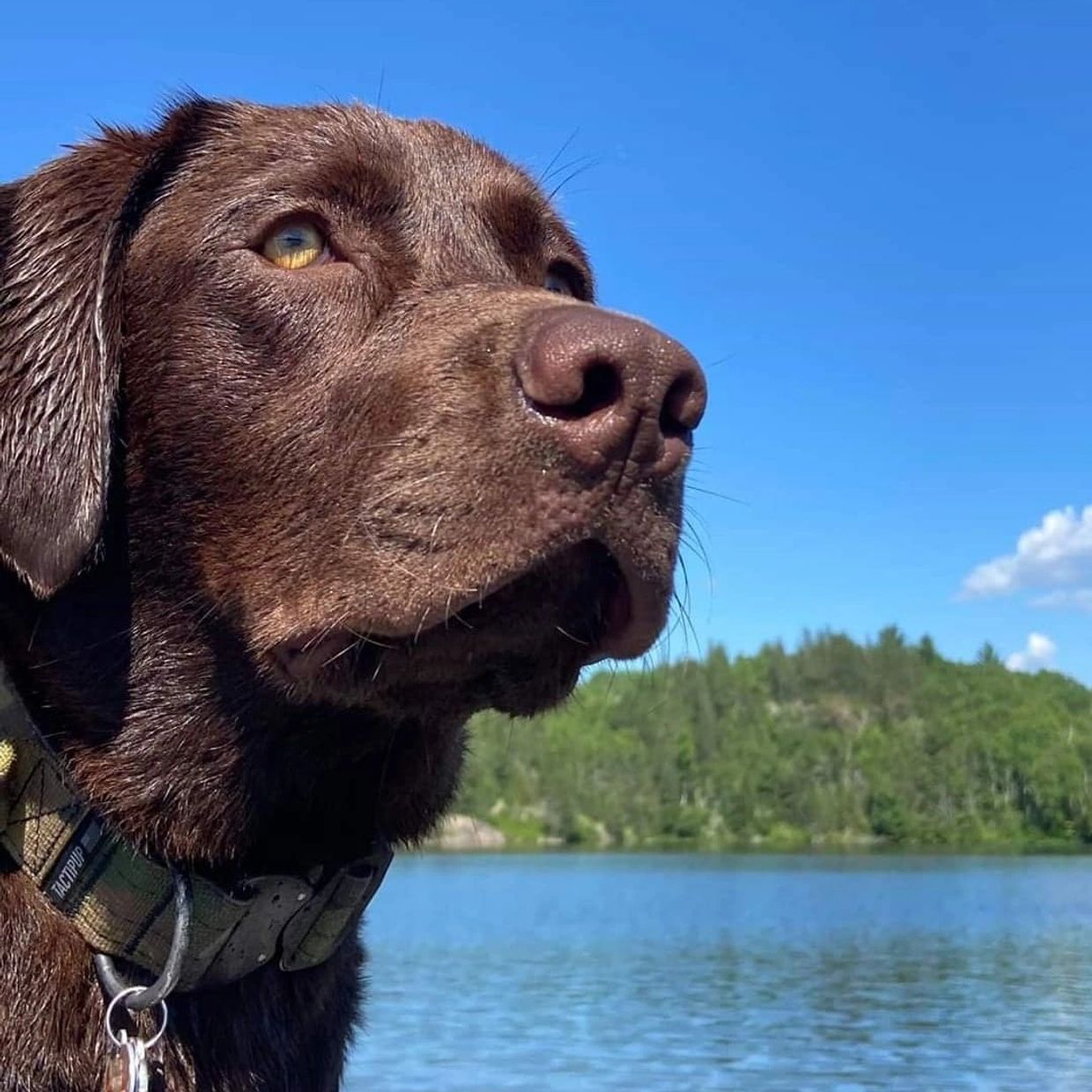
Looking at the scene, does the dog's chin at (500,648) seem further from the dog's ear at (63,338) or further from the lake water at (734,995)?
the lake water at (734,995)

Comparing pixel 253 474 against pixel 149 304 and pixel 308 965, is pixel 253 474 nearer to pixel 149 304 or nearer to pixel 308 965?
pixel 149 304

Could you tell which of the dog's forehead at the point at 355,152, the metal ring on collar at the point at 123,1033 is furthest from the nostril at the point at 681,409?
the metal ring on collar at the point at 123,1033

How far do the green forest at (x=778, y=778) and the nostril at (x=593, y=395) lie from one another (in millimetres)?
165141

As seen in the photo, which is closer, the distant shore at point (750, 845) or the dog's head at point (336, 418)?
the dog's head at point (336, 418)

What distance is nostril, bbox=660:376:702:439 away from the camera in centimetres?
315

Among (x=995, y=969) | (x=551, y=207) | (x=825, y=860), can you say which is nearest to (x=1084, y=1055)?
(x=995, y=969)

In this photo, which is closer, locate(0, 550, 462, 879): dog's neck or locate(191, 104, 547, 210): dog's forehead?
locate(0, 550, 462, 879): dog's neck

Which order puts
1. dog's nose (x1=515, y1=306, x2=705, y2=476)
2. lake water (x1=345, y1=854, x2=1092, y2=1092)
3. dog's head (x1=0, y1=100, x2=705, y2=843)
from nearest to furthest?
dog's nose (x1=515, y1=306, x2=705, y2=476), dog's head (x1=0, y1=100, x2=705, y2=843), lake water (x1=345, y1=854, x2=1092, y2=1092)

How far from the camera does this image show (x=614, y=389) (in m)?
3.12

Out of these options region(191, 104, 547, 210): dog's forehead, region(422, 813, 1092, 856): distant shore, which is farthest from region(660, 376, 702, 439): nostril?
region(422, 813, 1092, 856): distant shore

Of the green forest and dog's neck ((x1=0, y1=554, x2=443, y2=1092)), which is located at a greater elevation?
the green forest

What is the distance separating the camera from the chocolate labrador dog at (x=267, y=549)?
10.9ft

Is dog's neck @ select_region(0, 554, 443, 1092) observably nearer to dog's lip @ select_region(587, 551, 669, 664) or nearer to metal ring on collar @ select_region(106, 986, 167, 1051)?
metal ring on collar @ select_region(106, 986, 167, 1051)

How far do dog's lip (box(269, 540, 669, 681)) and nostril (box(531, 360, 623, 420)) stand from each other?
0.96 feet
